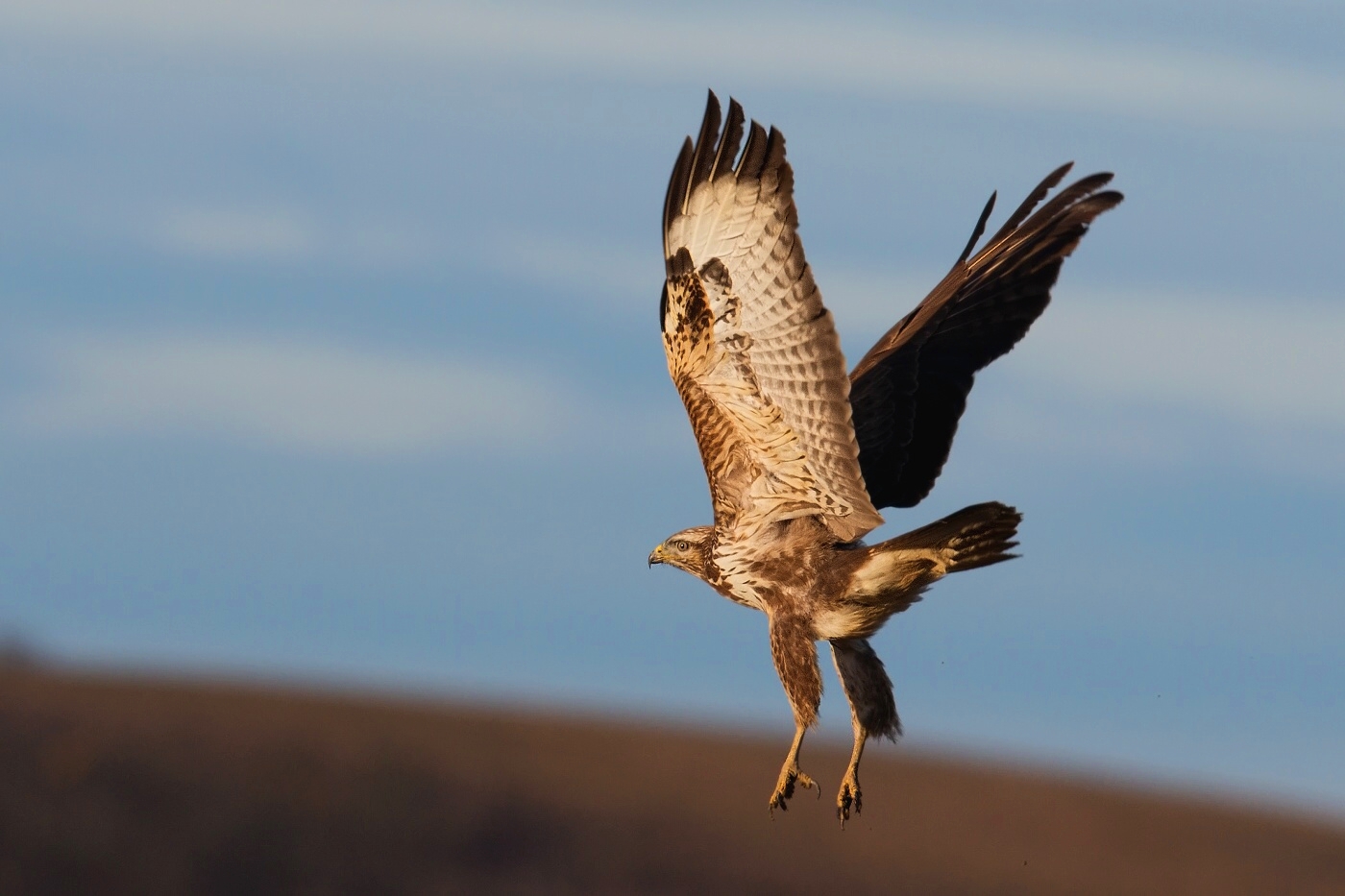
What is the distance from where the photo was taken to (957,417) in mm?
11812

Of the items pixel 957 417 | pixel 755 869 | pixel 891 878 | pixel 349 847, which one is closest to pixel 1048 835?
A: pixel 891 878

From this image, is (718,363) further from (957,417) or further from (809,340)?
(957,417)

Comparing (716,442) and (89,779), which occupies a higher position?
(716,442)

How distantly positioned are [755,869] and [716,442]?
26.5 metres

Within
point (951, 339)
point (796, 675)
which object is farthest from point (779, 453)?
point (951, 339)

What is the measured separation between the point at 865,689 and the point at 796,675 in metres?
0.58

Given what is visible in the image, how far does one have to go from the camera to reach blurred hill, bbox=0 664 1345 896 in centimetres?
3162

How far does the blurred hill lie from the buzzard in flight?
73.8 feet

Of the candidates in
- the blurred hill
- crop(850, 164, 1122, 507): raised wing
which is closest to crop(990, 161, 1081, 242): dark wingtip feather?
crop(850, 164, 1122, 507): raised wing

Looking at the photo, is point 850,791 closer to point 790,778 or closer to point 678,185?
point 790,778

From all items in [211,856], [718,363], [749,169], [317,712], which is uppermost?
[749,169]

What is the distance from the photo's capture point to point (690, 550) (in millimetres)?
10289

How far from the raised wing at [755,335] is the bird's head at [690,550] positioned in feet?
1.62

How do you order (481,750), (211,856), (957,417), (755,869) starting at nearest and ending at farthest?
(957,417)
(211,856)
(755,869)
(481,750)
